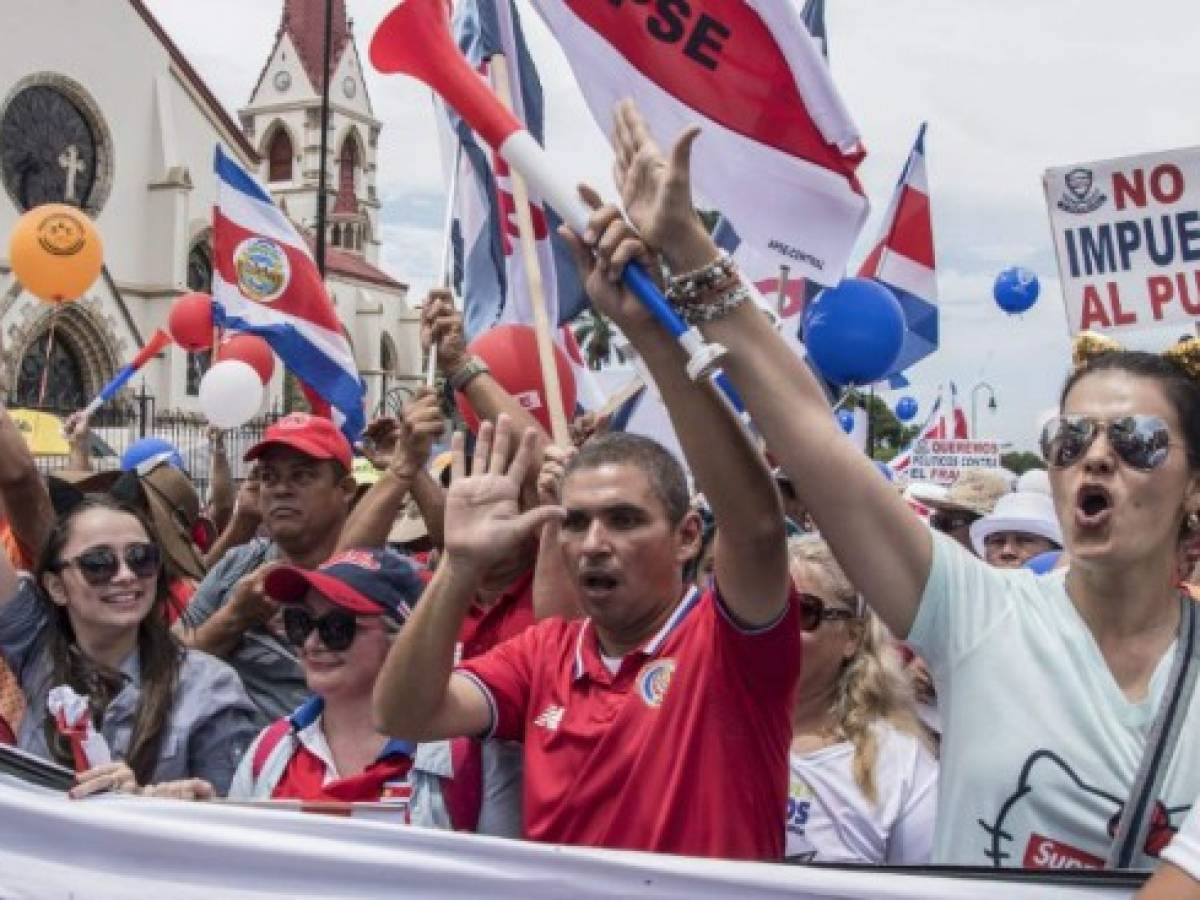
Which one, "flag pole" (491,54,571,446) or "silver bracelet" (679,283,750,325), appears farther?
"flag pole" (491,54,571,446)

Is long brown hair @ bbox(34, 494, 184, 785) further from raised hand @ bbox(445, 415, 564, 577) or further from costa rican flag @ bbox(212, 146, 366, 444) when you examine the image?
costa rican flag @ bbox(212, 146, 366, 444)

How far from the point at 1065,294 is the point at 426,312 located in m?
2.37

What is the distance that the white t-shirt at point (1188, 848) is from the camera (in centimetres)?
167

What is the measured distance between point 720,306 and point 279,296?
577 centimetres

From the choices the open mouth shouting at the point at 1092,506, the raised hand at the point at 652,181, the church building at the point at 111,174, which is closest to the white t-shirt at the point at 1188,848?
the open mouth shouting at the point at 1092,506

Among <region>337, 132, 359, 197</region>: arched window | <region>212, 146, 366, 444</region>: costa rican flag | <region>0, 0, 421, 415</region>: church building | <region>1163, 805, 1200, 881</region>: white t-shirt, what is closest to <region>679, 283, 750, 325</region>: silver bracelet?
<region>1163, 805, 1200, 881</region>: white t-shirt

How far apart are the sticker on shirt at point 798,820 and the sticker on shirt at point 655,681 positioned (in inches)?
19.8

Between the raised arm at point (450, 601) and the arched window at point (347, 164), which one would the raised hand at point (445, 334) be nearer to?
the raised arm at point (450, 601)

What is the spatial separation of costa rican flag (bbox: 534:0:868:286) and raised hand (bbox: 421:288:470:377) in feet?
2.14

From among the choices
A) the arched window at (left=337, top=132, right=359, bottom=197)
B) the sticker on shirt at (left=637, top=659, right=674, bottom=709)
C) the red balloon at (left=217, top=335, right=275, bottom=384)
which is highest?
the arched window at (left=337, top=132, right=359, bottom=197)

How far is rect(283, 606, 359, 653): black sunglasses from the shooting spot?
3.14m

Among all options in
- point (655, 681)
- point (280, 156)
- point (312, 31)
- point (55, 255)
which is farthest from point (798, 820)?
point (312, 31)

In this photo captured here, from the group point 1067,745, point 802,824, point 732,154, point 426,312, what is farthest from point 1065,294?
point 1067,745

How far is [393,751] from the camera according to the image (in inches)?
119
